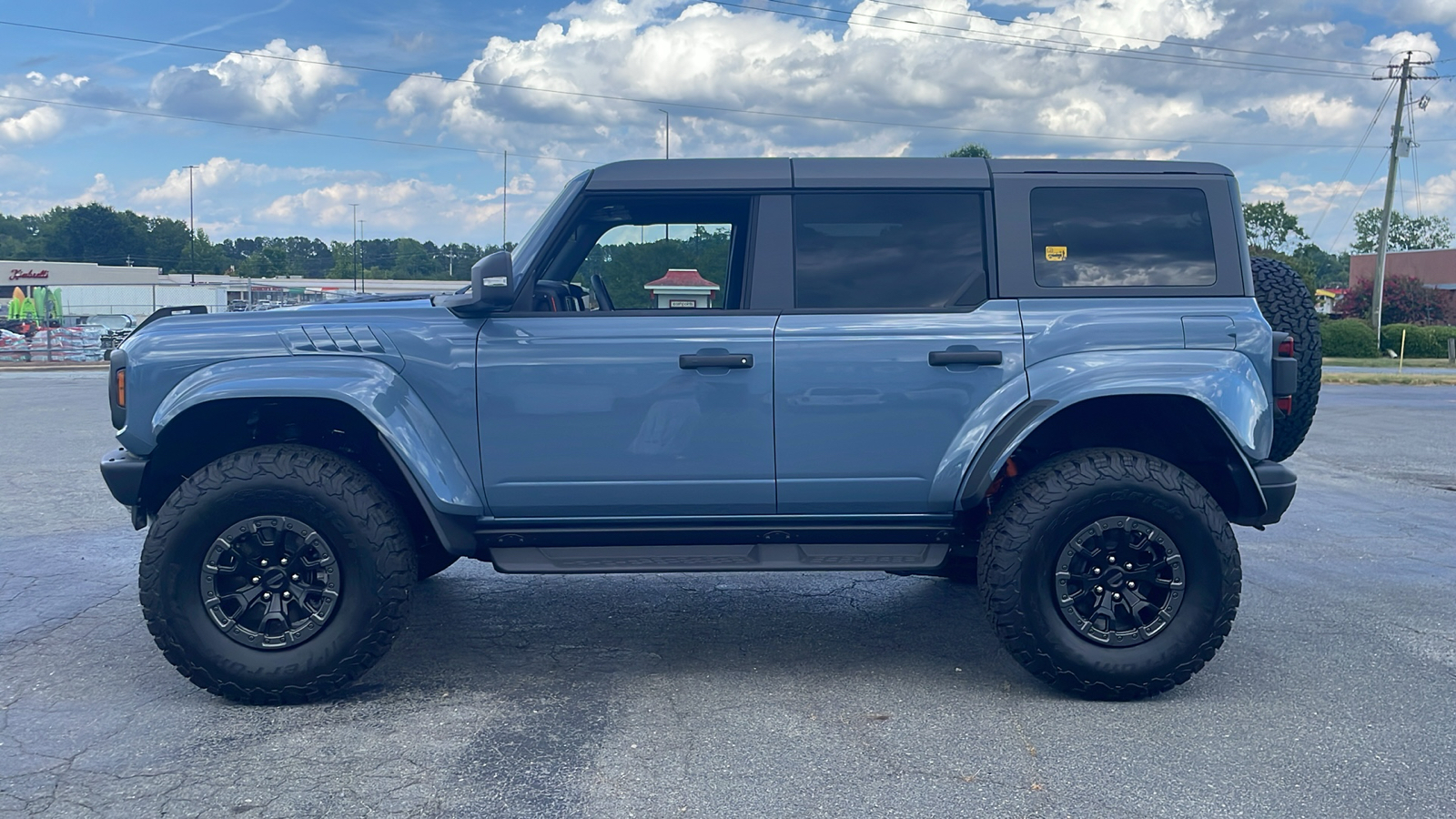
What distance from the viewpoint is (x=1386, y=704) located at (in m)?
4.12

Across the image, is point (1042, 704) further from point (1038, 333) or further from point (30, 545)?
point (30, 545)

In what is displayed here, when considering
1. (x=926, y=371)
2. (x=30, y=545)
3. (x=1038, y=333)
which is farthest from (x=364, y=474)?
(x=30, y=545)

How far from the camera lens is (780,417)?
13.7ft

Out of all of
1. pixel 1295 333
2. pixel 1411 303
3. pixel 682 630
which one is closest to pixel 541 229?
pixel 682 630

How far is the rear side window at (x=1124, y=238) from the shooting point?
14.2ft

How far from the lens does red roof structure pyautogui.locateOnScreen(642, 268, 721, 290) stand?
4477 millimetres

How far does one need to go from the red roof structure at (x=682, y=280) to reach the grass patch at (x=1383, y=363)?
1319 inches

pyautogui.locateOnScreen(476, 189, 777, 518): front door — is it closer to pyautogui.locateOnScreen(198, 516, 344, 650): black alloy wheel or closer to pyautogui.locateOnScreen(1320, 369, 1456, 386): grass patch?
pyautogui.locateOnScreen(198, 516, 344, 650): black alloy wheel

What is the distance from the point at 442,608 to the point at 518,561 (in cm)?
142

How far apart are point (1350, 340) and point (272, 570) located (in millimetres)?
42648

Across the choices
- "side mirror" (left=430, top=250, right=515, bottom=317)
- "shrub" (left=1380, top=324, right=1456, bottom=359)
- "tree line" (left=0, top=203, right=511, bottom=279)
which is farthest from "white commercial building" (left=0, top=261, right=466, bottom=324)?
"shrub" (left=1380, top=324, right=1456, bottom=359)

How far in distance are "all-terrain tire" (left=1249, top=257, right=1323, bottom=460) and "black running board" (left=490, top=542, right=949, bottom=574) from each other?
5.59 ft

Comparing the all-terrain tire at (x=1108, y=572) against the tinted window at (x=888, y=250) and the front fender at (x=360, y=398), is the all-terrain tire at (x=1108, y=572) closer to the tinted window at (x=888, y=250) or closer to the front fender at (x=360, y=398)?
the tinted window at (x=888, y=250)

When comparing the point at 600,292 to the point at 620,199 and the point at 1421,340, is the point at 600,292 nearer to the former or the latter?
the point at 620,199
